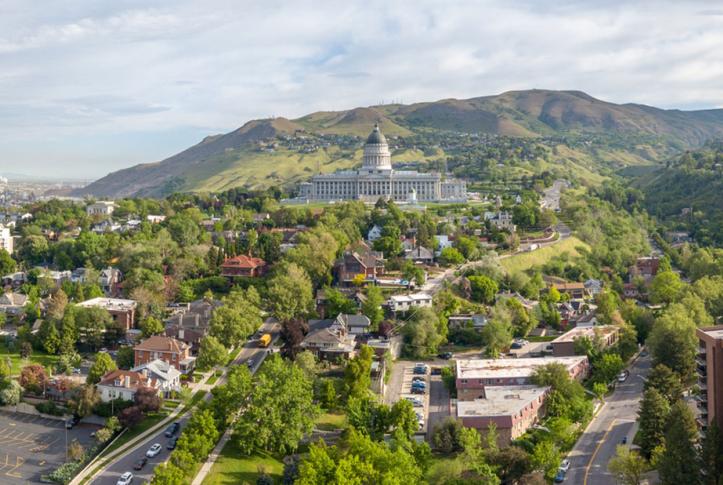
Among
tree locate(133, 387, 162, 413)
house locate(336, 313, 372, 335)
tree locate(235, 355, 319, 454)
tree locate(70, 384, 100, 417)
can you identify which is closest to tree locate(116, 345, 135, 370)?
tree locate(70, 384, 100, 417)

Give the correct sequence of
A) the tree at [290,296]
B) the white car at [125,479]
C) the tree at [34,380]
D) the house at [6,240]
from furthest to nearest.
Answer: the house at [6,240]
the tree at [290,296]
the tree at [34,380]
the white car at [125,479]

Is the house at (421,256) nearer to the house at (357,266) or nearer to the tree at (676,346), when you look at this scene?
the house at (357,266)

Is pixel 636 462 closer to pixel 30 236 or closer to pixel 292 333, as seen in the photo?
pixel 292 333

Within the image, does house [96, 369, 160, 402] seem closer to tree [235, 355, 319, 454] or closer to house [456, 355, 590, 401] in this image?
tree [235, 355, 319, 454]

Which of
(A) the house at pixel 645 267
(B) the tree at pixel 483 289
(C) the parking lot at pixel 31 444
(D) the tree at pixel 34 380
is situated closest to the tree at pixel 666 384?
(B) the tree at pixel 483 289

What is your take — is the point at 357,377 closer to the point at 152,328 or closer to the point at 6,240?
the point at 152,328

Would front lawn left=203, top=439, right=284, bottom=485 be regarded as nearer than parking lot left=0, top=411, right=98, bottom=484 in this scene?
Yes

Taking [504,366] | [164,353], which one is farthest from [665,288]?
[164,353]
